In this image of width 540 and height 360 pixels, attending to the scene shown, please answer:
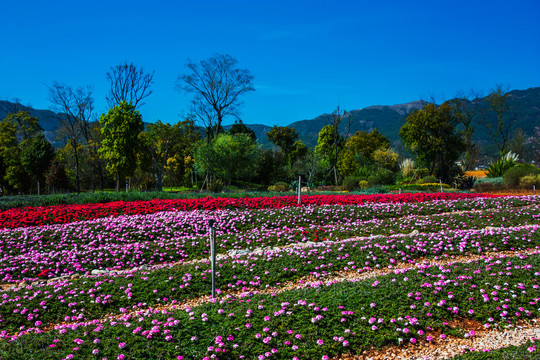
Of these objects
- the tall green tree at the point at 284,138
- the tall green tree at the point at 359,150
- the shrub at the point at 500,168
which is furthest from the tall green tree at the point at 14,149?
the shrub at the point at 500,168

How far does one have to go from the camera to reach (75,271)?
Result: 741cm

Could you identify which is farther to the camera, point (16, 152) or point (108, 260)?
point (16, 152)

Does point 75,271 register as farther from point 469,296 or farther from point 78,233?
point 469,296

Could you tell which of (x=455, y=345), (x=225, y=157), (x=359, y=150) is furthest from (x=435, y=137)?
(x=455, y=345)

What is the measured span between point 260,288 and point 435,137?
2873 centimetres

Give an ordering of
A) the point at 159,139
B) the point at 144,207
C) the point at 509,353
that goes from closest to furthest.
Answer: the point at 509,353, the point at 144,207, the point at 159,139

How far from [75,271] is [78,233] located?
2.89 meters

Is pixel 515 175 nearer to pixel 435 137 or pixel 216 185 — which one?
pixel 435 137

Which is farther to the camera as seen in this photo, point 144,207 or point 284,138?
point 284,138

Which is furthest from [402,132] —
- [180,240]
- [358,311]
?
[358,311]

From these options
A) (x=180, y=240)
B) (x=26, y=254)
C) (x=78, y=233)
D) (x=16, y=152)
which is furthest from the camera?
(x=16, y=152)

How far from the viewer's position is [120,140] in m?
28.6

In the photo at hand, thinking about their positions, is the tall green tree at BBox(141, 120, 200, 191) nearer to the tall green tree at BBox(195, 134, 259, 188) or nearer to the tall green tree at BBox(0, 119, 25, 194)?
the tall green tree at BBox(195, 134, 259, 188)

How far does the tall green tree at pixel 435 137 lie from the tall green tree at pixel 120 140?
2481cm
